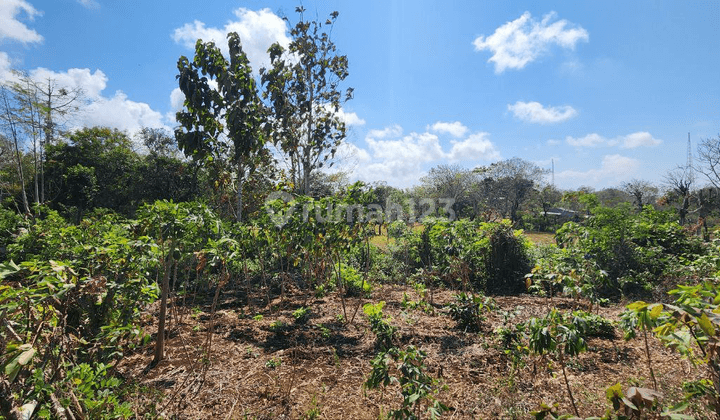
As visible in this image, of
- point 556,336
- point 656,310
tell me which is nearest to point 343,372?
point 556,336

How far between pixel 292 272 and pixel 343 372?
4752 mm

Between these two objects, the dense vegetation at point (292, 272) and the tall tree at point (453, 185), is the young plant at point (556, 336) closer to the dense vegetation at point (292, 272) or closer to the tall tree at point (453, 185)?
the dense vegetation at point (292, 272)

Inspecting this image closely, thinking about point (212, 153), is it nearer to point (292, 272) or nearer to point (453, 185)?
point (292, 272)

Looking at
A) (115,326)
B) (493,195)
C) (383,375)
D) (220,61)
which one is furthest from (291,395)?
(493,195)

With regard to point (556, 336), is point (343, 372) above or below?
below

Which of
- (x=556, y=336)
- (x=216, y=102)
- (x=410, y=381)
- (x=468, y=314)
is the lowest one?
(x=468, y=314)

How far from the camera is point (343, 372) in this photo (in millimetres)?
3213

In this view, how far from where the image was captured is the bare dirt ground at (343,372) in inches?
101

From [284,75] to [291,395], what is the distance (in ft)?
27.2

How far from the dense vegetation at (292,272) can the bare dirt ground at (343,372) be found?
7 cm

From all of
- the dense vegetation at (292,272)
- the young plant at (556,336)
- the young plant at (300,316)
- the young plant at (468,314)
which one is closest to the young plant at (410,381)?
the dense vegetation at (292,272)

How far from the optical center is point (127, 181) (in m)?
15.8

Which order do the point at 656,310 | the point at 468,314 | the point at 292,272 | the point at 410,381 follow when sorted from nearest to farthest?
1. the point at 656,310
2. the point at 410,381
3. the point at 468,314
4. the point at 292,272

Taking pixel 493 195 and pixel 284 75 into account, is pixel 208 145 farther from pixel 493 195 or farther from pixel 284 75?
pixel 493 195
